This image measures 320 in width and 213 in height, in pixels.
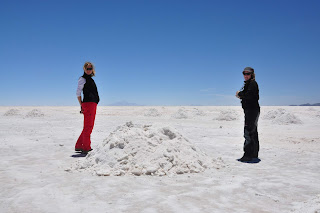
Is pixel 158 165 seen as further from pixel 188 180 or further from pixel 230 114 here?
pixel 230 114

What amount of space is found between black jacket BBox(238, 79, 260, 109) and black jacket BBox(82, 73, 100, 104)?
304 cm

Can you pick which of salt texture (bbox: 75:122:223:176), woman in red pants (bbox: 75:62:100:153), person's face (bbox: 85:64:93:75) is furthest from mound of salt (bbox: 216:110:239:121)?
person's face (bbox: 85:64:93:75)

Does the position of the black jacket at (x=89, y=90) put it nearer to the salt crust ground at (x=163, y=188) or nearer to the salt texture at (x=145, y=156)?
the salt texture at (x=145, y=156)

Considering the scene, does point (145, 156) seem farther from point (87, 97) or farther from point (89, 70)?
point (89, 70)

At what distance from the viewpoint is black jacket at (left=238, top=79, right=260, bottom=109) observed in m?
5.27

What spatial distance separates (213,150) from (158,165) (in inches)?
109

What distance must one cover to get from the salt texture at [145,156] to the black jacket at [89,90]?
105 centimetres

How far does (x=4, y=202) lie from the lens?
Result: 2.88 m

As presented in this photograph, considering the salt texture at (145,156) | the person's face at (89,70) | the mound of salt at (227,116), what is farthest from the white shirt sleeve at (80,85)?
the mound of salt at (227,116)

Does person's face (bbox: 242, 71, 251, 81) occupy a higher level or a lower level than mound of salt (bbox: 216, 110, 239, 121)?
higher

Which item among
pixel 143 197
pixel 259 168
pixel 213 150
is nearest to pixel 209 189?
pixel 143 197

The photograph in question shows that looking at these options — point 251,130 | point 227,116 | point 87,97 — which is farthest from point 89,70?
point 227,116

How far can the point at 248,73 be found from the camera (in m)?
5.32

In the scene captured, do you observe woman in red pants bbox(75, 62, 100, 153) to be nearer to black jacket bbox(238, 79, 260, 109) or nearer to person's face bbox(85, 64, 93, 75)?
person's face bbox(85, 64, 93, 75)
